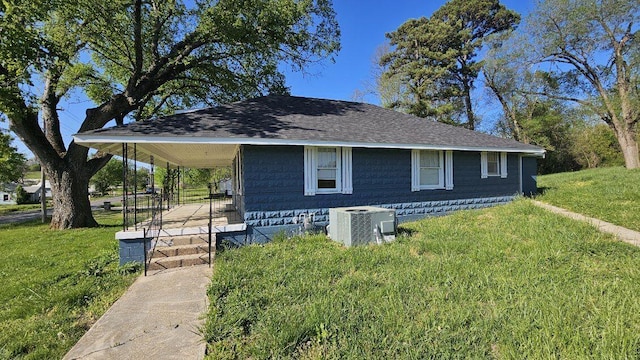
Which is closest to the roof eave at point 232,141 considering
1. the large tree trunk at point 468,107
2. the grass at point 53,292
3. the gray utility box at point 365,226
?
the gray utility box at point 365,226

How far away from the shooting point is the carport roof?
21.4ft

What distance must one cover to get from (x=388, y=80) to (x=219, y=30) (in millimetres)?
18734

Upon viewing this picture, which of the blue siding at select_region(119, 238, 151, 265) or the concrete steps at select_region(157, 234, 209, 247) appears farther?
the concrete steps at select_region(157, 234, 209, 247)

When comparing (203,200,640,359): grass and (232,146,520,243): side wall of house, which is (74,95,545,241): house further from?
(203,200,640,359): grass

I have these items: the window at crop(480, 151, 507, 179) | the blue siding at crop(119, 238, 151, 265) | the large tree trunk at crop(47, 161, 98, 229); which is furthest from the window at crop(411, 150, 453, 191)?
the large tree trunk at crop(47, 161, 98, 229)

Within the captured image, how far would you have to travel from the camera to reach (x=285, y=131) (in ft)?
24.9

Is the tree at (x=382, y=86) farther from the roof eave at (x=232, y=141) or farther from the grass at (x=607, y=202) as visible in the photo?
the roof eave at (x=232, y=141)

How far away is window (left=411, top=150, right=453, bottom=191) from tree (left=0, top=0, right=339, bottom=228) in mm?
7372

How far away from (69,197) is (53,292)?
29.7 ft

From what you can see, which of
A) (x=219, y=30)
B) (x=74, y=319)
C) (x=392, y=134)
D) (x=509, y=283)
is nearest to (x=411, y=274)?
(x=509, y=283)

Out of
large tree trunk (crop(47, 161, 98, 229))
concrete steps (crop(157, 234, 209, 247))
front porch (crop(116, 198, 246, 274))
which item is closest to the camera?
front porch (crop(116, 198, 246, 274))

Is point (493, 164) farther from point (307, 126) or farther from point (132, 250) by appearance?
point (132, 250)

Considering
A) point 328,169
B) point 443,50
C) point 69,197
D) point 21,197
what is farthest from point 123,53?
point 21,197

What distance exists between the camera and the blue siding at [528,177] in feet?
39.7
